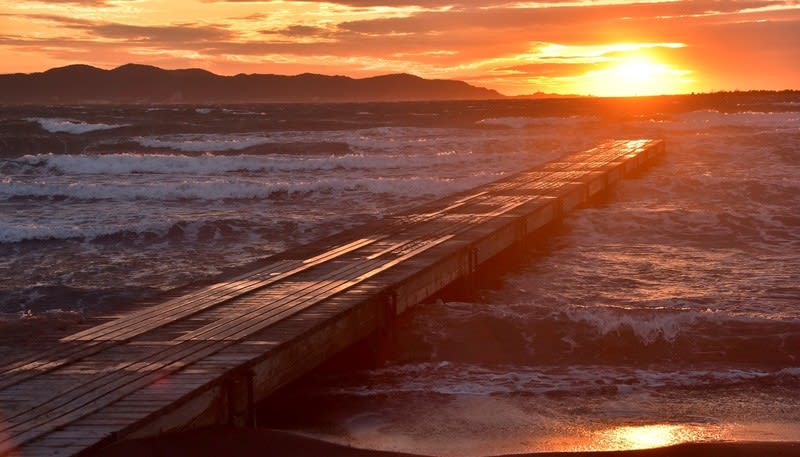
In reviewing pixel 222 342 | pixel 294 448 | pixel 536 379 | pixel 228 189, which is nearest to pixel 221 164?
pixel 228 189

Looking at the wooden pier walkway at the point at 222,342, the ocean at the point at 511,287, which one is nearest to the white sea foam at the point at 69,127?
the ocean at the point at 511,287

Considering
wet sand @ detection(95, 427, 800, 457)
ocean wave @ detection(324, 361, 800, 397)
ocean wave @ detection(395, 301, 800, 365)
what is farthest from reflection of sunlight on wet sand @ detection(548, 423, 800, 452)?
ocean wave @ detection(395, 301, 800, 365)

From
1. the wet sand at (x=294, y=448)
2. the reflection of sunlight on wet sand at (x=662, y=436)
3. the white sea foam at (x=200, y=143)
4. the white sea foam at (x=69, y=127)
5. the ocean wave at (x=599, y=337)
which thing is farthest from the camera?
the white sea foam at (x=69, y=127)

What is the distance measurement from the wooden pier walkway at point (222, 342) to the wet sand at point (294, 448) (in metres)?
0.13

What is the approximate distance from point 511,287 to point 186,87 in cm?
18295

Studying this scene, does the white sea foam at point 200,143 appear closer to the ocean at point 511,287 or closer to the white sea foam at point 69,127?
the ocean at point 511,287

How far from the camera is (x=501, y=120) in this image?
68750 mm

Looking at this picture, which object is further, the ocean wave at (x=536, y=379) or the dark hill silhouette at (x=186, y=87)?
the dark hill silhouette at (x=186, y=87)

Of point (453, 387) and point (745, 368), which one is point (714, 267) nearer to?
point (745, 368)

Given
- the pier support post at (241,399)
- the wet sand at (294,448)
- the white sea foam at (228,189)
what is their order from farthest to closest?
the white sea foam at (228,189), the pier support post at (241,399), the wet sand at (294,448)

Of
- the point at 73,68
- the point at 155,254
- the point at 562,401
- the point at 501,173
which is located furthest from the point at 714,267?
the point at 73,68

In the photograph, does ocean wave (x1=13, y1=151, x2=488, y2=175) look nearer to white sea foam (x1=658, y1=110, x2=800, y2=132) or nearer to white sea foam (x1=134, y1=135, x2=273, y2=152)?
white sea foam (x1=134, y1=135, x2=273, y2=152)

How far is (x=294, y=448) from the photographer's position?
7371 mm

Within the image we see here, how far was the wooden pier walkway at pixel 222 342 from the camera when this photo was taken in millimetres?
6645
